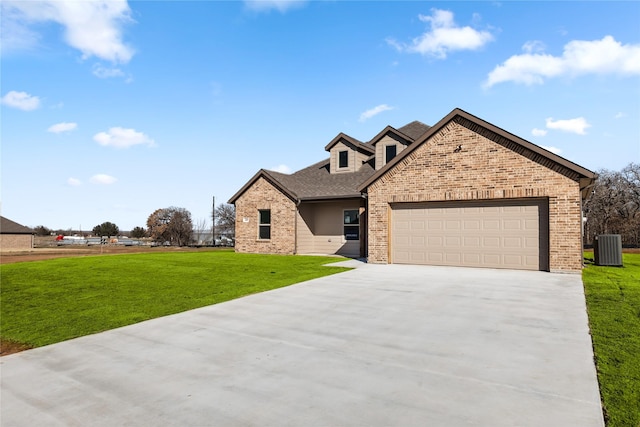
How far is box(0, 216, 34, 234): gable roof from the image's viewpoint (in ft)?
162

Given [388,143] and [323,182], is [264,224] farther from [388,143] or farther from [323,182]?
Result: [388,143]

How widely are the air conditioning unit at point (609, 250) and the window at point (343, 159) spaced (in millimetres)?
14059

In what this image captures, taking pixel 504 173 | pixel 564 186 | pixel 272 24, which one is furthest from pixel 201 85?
pixel 564 186

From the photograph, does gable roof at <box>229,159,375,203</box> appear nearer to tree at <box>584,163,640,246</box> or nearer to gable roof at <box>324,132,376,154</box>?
gable roof at <box>324,132,376,154</box>

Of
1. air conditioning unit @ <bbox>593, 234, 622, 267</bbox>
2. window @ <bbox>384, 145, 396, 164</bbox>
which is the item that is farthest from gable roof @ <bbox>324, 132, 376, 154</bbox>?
air conditioning unit @ <bbox>593, 234, 622, 267</bbox>

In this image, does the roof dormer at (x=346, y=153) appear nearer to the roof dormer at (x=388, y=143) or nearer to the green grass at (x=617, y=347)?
the roof dormer at (x=388, y=143)

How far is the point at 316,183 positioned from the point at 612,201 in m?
34.0

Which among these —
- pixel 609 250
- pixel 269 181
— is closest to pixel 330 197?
pixel 269 181

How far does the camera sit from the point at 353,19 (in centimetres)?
1440

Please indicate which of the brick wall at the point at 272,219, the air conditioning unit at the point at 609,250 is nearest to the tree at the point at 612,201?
the air conditioning unit at the point at 609,250

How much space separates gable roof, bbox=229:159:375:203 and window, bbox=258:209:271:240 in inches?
74.9

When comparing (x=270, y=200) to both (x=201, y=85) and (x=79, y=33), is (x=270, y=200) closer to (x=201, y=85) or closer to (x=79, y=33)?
(x=201, y=85)

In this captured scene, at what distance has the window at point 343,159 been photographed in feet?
77.6

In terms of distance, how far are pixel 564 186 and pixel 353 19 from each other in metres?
10.2
